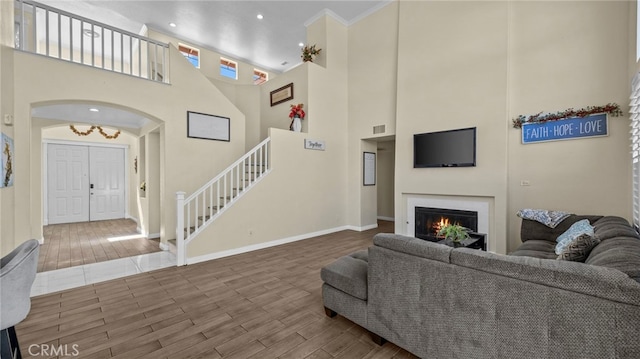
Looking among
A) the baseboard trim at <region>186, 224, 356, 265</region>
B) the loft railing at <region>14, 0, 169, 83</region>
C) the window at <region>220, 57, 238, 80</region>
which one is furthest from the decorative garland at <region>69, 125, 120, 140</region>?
the baseboard trim at <region>186, 224, 356, 265</region>

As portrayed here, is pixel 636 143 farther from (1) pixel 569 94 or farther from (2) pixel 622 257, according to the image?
(2) pixel 622 257

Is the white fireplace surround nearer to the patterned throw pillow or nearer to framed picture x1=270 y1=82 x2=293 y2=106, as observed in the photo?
the patterned throw pillow

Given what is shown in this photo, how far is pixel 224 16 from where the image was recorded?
615 centimetres

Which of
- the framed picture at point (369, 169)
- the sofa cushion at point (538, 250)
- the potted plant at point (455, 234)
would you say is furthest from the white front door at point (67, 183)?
the sofa cushion at point (538, 250)

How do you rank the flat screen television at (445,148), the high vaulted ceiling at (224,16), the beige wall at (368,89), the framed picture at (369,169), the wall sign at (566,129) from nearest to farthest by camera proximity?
the wall sign at (566,129) < the flat screen television at (445,148) < the high vaulted ceiling at (224,16) < the beige wall at (368,89) < the framed picture at (369,169)

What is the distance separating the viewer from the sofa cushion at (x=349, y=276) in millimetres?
2122

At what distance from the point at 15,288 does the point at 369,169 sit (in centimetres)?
620

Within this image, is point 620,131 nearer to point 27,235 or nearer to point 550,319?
point 550,319

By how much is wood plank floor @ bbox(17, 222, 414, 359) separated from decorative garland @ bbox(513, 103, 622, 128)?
3.99 m

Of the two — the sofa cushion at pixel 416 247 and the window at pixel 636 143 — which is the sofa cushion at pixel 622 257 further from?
the window at pixel 636 143

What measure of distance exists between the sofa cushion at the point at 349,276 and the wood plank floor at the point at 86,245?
4.01 metres

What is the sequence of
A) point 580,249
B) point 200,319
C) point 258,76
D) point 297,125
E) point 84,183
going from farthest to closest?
point 258,76
point 84,183
point 297,125
point 200,319
point 580,249

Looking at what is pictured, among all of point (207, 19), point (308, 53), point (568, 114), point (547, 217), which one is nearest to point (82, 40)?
point (207, 19)

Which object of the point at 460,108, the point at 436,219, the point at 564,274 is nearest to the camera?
the point at 564,274
